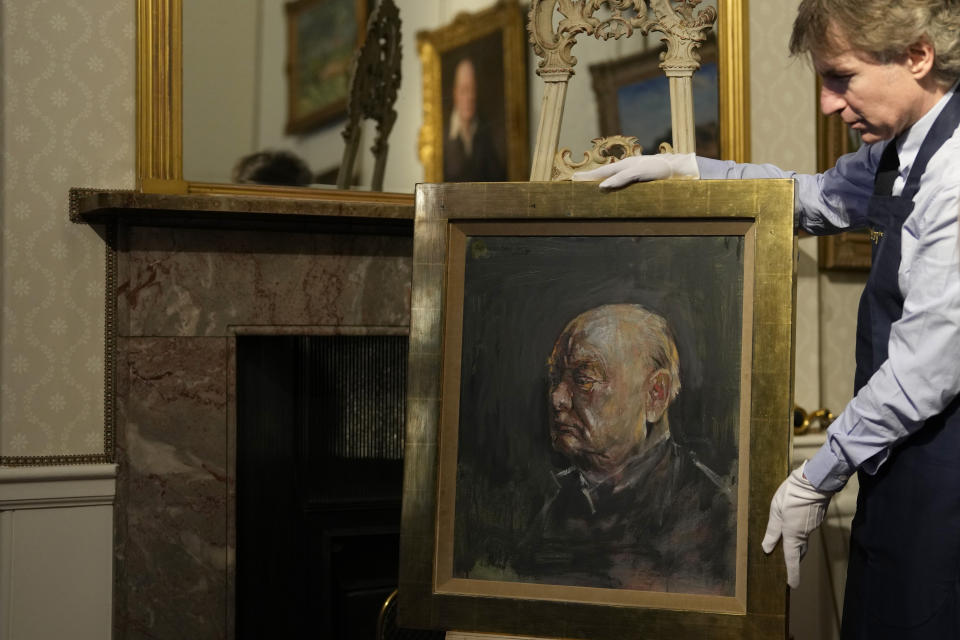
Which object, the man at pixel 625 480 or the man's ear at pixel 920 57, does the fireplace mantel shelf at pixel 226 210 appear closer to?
the man at pixel 625 480

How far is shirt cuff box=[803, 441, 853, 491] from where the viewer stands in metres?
1.53

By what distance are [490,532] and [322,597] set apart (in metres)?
1.24

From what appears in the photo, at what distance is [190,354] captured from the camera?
254 cm

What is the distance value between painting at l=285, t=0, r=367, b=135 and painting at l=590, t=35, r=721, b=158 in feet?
2.39

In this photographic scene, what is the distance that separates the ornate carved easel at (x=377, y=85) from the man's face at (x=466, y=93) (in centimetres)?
18

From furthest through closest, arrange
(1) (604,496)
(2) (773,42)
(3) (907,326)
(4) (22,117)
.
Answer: (2) (773,42)
(4) (22,117)
(1) (604,496)
(3) (907,326)

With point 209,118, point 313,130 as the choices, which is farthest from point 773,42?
point 209,118

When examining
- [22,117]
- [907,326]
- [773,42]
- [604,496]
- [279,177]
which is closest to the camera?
[907,326]

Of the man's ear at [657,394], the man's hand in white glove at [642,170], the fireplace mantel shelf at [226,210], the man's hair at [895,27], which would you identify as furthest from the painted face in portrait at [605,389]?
the fireplace mantel shelf at [226,210]

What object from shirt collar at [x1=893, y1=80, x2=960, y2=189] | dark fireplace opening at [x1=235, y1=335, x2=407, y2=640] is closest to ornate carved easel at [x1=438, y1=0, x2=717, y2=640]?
shirt collar at [x1=893, y1=80, x2=960, y2=189]

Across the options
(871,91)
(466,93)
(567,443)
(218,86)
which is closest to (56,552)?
(218,86)

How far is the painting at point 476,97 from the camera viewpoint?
2.86 meters

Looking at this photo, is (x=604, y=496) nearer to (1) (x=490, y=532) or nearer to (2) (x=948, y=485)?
(1) (x=490, y=532)

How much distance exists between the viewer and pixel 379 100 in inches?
111
